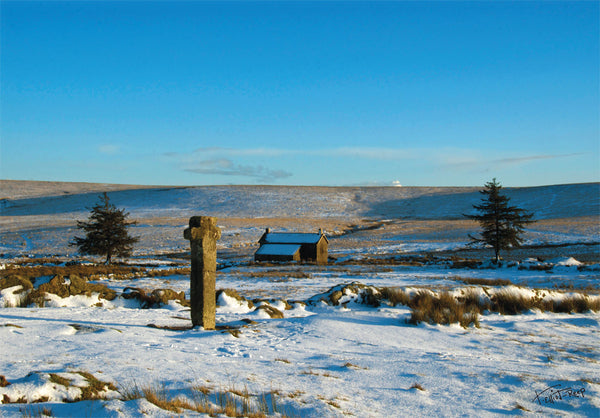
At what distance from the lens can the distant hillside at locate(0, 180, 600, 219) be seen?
9325 cm

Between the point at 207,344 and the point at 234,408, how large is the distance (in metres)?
3.70

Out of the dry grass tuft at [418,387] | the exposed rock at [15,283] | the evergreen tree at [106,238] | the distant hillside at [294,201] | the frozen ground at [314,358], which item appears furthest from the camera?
the distant hillside at [294,201]

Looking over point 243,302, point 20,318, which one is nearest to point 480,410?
point 243,302

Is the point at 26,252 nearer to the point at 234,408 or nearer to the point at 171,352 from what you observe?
the point at 171,352

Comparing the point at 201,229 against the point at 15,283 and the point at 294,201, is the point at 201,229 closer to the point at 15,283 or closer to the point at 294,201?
the point at 15,283

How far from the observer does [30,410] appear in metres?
4.42

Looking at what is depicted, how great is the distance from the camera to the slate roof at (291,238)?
43.2m

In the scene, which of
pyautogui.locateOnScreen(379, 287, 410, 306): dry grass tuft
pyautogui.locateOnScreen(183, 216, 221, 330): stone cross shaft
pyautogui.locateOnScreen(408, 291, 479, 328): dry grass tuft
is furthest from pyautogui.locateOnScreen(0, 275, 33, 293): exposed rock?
pyautogui.locateOnScreen(408, 291, 479, 328): dry grass tuft

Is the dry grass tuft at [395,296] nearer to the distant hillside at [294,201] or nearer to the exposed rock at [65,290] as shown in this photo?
the exposed rock at [65,290]

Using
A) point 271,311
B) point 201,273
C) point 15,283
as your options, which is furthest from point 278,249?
point 201,273

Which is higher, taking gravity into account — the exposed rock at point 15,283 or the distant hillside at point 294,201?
the distant hillside at point 294,201

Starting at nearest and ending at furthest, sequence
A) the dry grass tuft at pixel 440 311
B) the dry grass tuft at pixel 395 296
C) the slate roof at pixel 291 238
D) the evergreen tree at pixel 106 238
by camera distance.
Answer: the dry grass tuft at pixel 440 311 → the dry grass tuft at pixel 395 296 → the evergreen tree at pixel 106 238 → the slate roof at pixel 291 238

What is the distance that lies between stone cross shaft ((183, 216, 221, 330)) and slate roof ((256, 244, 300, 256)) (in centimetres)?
3111

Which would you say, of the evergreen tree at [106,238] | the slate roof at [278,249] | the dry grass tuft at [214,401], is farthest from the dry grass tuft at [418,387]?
the evergreen tree at [106,238]
